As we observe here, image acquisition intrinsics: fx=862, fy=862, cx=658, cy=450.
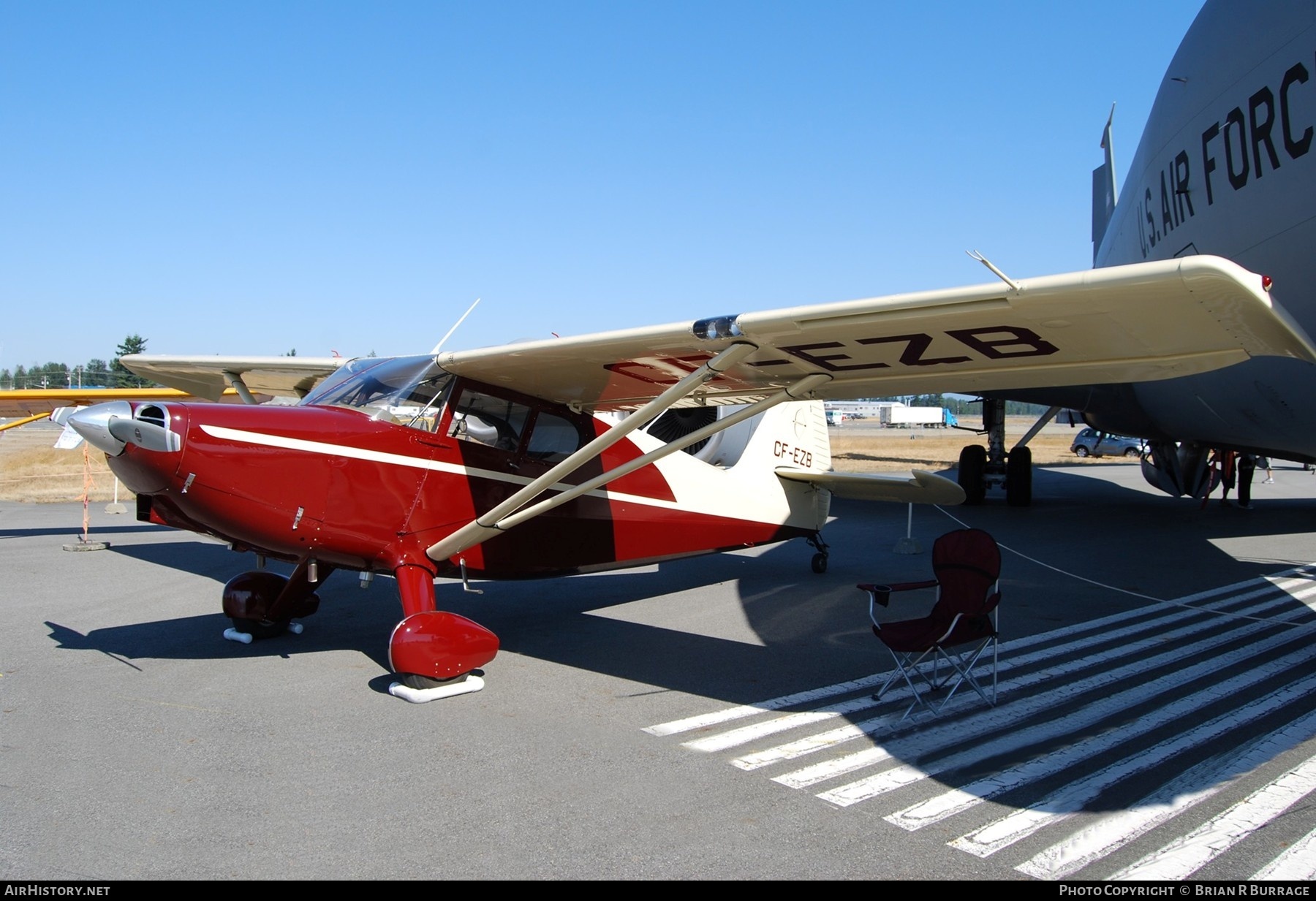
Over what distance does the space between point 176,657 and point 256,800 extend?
290 centimetres

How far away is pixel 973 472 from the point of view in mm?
17500

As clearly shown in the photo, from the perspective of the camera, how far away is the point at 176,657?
239 inches

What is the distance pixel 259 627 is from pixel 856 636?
15.3 feet

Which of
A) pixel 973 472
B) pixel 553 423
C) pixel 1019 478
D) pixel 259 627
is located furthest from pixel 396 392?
pixel 1019 478

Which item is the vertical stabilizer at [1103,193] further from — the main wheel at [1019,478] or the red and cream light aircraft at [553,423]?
the red and cream light aircraft at [553,423]

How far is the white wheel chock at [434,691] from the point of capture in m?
5.18

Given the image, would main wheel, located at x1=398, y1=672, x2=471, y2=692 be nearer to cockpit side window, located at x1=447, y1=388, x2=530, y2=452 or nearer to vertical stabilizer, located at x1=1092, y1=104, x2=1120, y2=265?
cockpit side window, located at x1=447, y1=388, x2=530, y2=452

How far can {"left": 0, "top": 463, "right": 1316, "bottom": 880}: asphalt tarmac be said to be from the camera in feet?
→ 10.7

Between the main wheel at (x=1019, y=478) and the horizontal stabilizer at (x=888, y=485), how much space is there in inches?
362

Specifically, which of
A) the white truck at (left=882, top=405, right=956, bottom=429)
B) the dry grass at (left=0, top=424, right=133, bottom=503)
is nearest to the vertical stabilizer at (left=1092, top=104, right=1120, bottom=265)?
the dry grass at (left=0, top=424, right=133, bottom=503)

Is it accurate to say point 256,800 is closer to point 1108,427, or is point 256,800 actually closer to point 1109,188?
point 1108,427

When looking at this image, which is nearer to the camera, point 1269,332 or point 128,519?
point 1269,332

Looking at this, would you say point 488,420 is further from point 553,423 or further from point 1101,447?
point 1101,447

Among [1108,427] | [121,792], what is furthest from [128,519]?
[1108,427]
